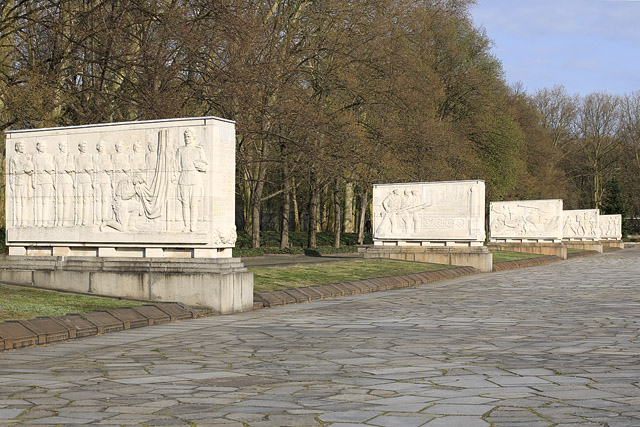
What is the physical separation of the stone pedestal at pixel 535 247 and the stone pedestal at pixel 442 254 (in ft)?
47.0

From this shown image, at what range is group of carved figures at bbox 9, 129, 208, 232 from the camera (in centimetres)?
1470

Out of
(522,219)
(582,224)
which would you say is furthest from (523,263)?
(582,224)

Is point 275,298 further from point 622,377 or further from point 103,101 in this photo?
point 103,101

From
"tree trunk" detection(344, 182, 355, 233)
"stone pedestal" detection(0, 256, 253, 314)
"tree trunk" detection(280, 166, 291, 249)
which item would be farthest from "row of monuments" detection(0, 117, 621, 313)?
"tree trunk" detection(344, 182, 355, 233)

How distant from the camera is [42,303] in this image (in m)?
12.8

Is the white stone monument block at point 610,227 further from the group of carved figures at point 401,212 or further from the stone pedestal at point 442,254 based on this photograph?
the group of carved figures at point 401,212

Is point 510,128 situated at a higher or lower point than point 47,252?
higher

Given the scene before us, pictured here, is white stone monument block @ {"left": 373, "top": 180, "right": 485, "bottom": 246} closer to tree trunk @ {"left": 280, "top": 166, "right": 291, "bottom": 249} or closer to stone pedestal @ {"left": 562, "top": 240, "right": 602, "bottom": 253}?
tree trunk @ {"left": 280, "top": 166, "right": 291, "bottom": 249}

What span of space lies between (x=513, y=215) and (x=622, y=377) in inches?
1513

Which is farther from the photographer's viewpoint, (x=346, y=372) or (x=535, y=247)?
(x=535, y=247)

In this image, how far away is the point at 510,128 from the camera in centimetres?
5500

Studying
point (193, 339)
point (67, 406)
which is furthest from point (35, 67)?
point (67, 406)

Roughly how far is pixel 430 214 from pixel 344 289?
11.5 metres

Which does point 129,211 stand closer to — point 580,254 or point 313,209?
point 313,209
